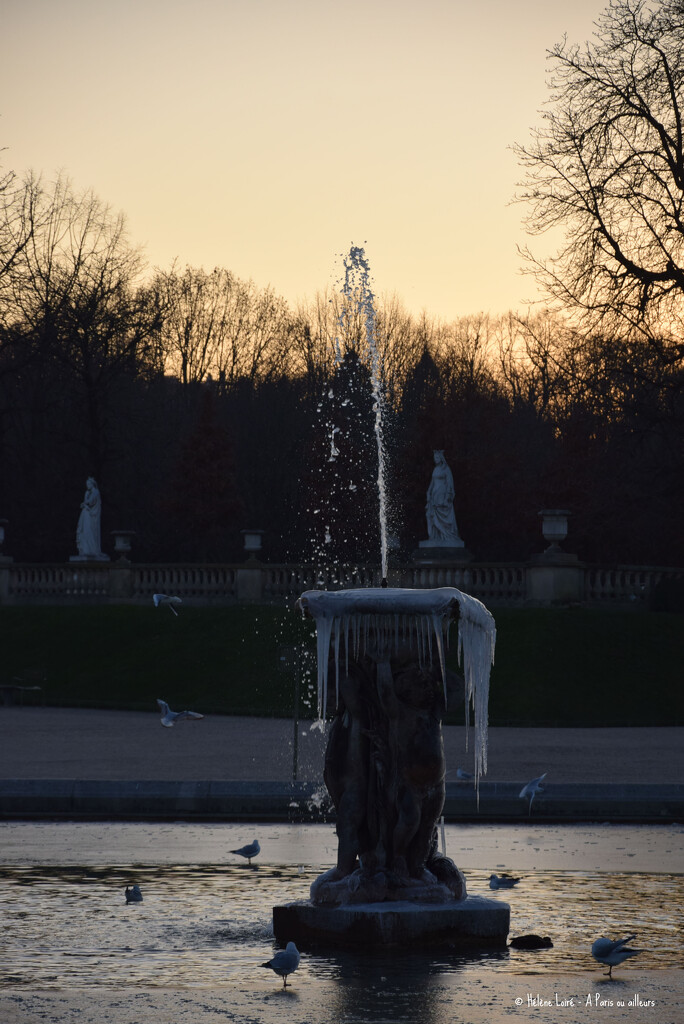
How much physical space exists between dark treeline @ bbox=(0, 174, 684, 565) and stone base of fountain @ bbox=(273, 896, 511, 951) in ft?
103

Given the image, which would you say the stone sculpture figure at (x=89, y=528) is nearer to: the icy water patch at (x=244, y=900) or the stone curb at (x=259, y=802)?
the stone curb at (x=259, y=802)

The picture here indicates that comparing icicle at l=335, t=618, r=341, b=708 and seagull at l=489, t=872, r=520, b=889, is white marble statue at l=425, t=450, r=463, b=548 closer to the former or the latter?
seagull at l=489, t=872, r=520, b=889

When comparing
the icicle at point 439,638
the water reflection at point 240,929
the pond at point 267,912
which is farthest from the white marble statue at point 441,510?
the icicle at point 439,638

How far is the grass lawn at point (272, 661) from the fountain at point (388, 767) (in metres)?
18.9

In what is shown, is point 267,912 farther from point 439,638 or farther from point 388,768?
point 439,638

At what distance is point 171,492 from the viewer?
58.1m

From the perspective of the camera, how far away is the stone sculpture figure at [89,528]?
47438 mm

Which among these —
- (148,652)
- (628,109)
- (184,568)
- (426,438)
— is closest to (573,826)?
(148,652)

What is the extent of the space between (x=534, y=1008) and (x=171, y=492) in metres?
51.9

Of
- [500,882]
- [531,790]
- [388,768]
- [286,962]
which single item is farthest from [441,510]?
[286,962]

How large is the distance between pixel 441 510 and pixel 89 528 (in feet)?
43.8

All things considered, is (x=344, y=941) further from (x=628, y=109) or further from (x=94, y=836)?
(x=628, y=109)

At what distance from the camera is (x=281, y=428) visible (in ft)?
206

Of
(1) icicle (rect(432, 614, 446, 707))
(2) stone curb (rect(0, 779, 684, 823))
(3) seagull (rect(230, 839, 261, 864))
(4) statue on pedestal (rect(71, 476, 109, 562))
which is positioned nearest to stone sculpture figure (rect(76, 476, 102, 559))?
(4) statue on pedestal (rect(71, 476, 109, 562))
